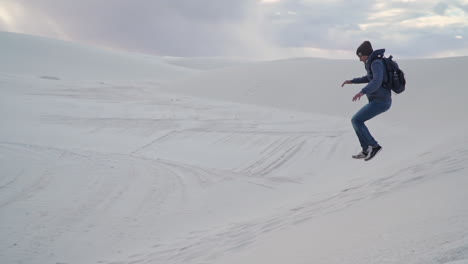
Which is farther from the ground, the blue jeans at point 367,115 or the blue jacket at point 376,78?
the blue jacket at point 376,78

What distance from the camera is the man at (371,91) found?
17.6 ft

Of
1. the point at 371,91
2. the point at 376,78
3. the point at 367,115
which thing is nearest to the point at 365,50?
the point at 376,78

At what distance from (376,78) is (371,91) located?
0.17 m

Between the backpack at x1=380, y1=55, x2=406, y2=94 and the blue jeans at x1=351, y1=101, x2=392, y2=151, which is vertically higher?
the backpack at x1=380, y1=55, x2=406, y2=94

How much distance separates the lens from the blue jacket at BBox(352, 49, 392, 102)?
5.34 meters

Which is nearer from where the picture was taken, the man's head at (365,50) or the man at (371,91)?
the man at (371,91)

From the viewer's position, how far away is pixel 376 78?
17.6 feet

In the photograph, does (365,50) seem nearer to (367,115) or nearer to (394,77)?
(394,77)

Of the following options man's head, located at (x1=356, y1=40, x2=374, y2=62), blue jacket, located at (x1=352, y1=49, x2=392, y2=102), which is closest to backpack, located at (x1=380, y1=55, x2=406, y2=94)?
blue jacket, located at (x1=352, y1=49, x2=392, y2=102)

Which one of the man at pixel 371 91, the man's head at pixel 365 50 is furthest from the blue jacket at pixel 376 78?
the man's head at pixel 365 50

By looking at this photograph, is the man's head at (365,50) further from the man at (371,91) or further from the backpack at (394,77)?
the backpack at (394,77)

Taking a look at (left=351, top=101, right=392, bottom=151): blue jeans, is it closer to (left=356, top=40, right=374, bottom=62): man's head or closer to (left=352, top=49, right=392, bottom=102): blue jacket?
(left=352, top=49, right=392, bottom=102): blue jacket

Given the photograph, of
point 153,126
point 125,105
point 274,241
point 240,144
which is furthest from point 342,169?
point 125,105

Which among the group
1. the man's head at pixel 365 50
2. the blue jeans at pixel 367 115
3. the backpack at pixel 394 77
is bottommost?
the blue jeans at pixel 367 115
